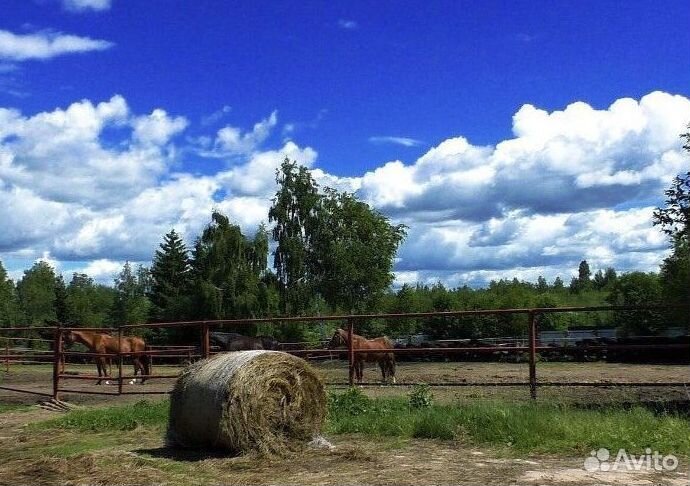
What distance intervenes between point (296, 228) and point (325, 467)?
3569 centimetres

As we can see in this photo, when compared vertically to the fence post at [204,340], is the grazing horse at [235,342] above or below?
below

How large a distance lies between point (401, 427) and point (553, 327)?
38598mm

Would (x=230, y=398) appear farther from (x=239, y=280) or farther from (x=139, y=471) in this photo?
(x=239, y=280)

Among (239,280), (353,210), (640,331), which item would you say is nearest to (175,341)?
(239,280)

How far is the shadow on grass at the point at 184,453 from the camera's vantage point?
23.7 feet

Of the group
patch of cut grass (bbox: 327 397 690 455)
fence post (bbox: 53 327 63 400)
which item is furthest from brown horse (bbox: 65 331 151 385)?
patch of cut grass (bbox: 327 397 690 455)

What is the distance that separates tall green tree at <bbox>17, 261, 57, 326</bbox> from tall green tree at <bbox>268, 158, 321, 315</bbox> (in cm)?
5181

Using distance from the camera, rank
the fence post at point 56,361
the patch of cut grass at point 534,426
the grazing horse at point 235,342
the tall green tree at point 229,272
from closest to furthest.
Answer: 1. the patch of cut grass at point 534,426
2. the fence post at point 56,361
3. the grazing horse at point 235,342
4. the tall green tree at point 229,272

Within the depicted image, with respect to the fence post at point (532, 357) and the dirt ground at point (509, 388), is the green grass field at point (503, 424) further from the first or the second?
the fence post at point (532, 357)

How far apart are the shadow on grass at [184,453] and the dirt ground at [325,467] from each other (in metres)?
0.01

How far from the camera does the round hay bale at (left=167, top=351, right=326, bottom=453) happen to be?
7.17 meters

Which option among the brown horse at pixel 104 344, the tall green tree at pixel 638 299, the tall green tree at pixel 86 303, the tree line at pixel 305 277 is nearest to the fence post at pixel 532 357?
the brown horse at pixel 104 344

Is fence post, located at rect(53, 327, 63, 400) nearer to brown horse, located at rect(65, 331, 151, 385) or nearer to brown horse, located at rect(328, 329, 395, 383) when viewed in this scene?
brown horse, located at rect(65, 331, 151, 385)

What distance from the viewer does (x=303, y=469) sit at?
662 centimetres
